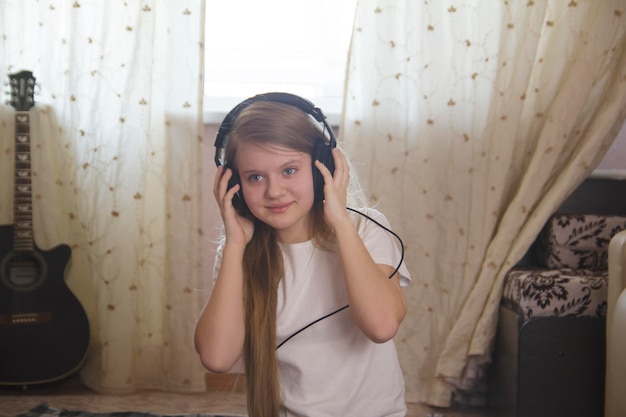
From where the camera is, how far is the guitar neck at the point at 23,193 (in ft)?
7.30

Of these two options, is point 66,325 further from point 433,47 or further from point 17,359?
point 433,47

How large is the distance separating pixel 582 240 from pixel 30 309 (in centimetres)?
164

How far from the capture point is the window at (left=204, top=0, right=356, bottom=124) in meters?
2.42

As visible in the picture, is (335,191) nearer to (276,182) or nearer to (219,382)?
(276,182)

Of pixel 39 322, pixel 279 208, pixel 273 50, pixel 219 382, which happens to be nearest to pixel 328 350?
pixel 279 208

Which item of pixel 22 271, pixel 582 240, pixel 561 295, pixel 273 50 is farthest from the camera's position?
pixel 273 50

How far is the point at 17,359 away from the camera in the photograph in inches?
87.4

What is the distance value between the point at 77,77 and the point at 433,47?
1.08 meters

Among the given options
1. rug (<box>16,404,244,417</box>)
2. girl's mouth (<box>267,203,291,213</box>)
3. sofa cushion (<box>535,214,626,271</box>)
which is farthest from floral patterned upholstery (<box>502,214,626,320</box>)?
girl's mouth (<box>267,203,291,213</box>)

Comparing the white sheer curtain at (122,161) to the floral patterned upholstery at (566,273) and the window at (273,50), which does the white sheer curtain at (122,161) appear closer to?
the window at (273,50)

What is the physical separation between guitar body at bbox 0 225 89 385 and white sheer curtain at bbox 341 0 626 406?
3.20ft

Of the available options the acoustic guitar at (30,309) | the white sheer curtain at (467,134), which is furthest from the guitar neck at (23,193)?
the white sheer curtain at (467,134)

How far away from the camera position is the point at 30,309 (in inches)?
88.0

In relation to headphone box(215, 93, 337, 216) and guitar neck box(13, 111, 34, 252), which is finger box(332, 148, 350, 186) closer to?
headphone box(215, 93, 337, 216)
